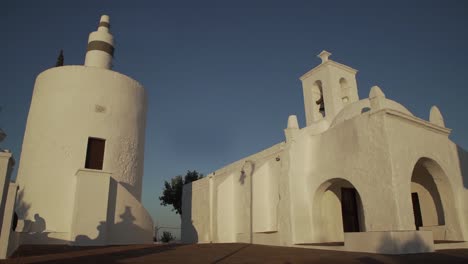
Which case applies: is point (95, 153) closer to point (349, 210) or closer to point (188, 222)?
point (188, 222)

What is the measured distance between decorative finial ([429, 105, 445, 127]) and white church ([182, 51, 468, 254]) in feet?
0.11

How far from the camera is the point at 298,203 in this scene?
11.4 metres

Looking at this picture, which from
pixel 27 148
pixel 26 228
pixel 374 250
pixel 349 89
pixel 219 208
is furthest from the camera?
pixel 219 208

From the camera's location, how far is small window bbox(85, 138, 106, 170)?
12883 millimetres

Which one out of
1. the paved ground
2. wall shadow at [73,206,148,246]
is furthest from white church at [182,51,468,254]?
wall shadow at [73,206,148,246]

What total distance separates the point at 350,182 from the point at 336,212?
9.19 ft

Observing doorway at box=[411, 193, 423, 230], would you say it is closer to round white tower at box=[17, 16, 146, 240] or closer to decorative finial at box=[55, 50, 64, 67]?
round white tower at box=[17, 16, 146, 240]

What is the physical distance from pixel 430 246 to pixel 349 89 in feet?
25.9

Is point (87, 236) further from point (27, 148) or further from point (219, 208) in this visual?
point (219, 208)

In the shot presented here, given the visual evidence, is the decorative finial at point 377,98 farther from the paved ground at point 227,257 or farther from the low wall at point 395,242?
the paved ground at point 227,257

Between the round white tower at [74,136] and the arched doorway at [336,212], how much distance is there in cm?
747

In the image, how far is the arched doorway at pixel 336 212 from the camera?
11.5 metres

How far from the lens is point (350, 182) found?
1002 centimetres

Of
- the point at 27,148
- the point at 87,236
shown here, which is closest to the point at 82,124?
the point at 27,148
